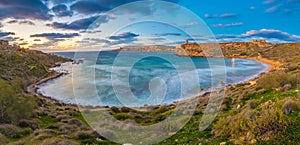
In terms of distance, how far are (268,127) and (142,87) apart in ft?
105

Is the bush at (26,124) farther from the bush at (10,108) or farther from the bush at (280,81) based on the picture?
the bush at (280,81)

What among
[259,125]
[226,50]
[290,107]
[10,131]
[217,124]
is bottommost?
[10,131]

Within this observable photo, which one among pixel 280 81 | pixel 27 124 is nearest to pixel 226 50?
pixel 280 81

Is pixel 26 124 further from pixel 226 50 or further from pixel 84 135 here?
pixel 226 50

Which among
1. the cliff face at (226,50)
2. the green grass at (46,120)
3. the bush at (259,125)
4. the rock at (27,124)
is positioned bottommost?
the green grass at (46,120)

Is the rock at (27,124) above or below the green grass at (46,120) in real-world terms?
above

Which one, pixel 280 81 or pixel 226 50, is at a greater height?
pixel 226 50

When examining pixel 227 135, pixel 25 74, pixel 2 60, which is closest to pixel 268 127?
pixel 227 135

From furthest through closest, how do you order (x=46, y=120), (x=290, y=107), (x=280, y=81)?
(x=280, y=81)
(x=46, y=120)
(x=290, y=107)

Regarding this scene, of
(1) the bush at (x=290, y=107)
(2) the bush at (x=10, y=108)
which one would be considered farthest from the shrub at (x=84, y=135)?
(1) the bush at (x=290, y=107)

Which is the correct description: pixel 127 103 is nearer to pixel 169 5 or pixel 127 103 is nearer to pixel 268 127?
pixel 169 5

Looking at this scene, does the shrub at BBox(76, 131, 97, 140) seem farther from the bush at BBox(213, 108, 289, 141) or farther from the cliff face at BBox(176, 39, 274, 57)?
the cliff face at BBox(176, 39, 274, 57)

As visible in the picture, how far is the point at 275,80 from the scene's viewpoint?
19.8m

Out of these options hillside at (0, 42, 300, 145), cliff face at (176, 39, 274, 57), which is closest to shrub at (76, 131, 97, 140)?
hillside at (0, 42, 300, 145)
